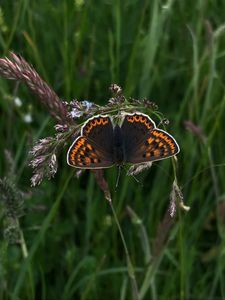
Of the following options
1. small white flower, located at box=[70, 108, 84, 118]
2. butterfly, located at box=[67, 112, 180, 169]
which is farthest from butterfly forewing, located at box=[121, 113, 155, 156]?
small white flower, located at box=[70, 108, 84, 118]

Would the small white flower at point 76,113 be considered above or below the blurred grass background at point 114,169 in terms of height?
above

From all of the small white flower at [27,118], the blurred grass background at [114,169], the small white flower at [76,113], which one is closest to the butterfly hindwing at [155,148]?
the small white flower at [76,113]

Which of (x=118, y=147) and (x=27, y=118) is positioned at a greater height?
(x=118, y=147)

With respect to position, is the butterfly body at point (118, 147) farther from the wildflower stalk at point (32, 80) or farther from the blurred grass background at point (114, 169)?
the blurred grass background at point (114, 169)

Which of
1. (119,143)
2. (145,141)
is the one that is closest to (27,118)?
(119,143)

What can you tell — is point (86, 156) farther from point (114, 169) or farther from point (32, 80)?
point (114, 169)

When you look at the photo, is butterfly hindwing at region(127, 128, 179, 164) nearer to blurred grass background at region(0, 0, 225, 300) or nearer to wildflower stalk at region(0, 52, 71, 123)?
wildflower stalk at region(0, 52, 71, 123)

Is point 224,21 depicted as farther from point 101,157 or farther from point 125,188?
point 101,157
